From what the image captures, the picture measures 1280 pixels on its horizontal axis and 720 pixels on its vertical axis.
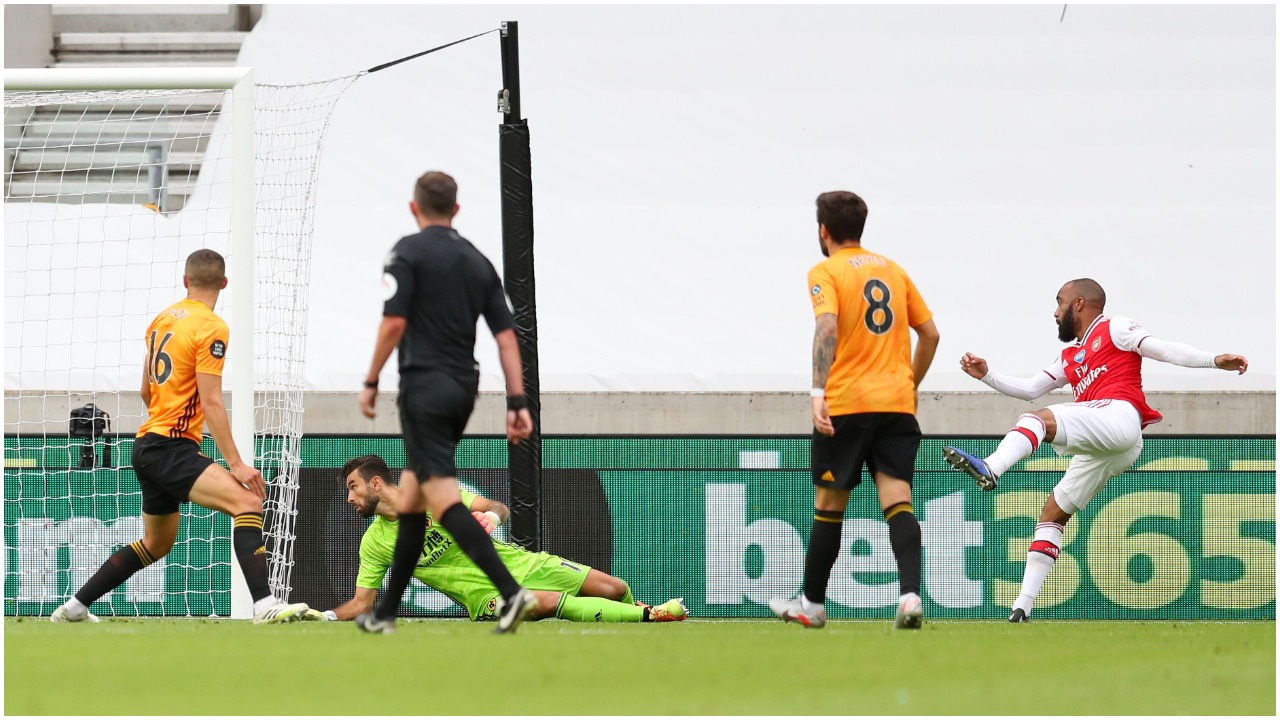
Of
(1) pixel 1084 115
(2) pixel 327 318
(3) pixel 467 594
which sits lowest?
(3) pixel 467 594

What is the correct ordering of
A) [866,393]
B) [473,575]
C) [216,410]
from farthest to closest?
1. [473,575]
2. [216,410]
3. [866,393]

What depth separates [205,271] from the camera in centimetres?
720

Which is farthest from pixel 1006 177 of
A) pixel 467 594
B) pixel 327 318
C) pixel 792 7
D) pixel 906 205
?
pixel 467 594

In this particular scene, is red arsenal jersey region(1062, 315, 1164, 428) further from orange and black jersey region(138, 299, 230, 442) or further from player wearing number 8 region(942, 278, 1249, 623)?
orange and black jersey region(138, 299, 230, 442)

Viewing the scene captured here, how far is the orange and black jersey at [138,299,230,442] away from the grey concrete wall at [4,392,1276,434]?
4566 millimetres

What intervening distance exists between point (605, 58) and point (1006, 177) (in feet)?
17.6

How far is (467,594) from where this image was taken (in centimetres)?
792

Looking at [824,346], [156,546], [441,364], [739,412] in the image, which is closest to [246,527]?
[156,546]

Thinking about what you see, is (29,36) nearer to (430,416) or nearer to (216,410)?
(216,410)

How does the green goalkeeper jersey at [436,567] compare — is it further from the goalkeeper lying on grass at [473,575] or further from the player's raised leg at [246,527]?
the player's raised leg at [246,527]

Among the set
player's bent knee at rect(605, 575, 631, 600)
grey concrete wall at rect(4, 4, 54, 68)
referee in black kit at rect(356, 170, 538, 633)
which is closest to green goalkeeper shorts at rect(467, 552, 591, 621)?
player's bent knee at rect(605, 575, 631, 600)

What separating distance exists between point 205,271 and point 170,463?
0.88 m

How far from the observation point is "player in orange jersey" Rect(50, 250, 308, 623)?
702cm

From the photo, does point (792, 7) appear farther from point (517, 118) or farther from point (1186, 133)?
point (517, 118)
